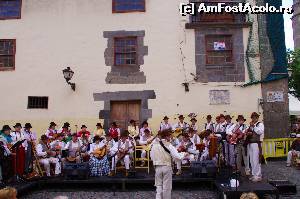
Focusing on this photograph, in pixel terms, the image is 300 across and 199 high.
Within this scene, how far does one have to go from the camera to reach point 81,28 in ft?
51.8

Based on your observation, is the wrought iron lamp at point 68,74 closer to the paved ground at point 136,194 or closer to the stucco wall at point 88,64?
the stucco wall at point 88,64

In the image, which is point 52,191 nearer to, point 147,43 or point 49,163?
point 49,163

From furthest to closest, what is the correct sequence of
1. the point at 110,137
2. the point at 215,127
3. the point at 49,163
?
the point at 215,127 < the point at 110,137 < the point at 49,163

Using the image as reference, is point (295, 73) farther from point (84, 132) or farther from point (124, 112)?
point (84, 132)

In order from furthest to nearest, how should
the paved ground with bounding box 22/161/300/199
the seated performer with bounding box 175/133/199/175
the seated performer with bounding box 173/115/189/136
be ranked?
the seated performer with bounding box 173/115/189/136 → the seated performer with bounding box 175/133/199/175 → the paved ground with bounding box 22/161/300/199

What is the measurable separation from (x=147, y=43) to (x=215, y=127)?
4.56 m

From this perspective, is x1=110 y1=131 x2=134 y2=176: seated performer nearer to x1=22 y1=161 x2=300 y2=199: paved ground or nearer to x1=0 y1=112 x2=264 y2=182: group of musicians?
x1=0 y1=112 x2=264 y2=182: group of musicians

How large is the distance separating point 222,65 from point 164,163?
27.2ft

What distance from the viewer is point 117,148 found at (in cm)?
1191

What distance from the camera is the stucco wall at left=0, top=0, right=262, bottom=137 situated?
1505 cm

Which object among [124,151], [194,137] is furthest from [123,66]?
[124,151]

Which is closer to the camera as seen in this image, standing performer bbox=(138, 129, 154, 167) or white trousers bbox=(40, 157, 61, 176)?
white trousers bbox=(40, 157, 61, 176)

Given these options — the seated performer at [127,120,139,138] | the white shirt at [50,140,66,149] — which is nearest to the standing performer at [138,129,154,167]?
the seated performer at [127,120,139,138]

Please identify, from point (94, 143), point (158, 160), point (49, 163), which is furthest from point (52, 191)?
point (158, 160)
